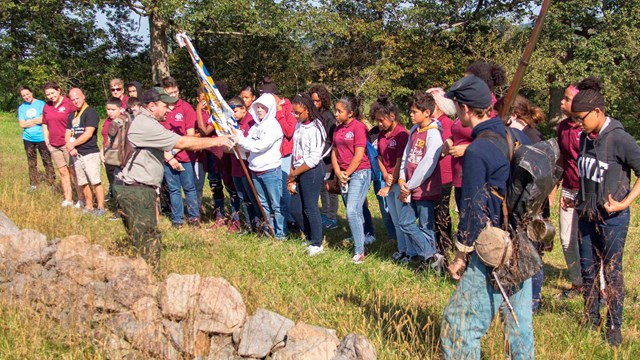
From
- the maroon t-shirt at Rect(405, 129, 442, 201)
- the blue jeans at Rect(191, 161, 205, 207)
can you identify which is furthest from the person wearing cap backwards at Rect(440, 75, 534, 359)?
the blue jeans at Rect(191, 161, 205, 207)

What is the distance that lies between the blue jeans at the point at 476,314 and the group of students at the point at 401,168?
0.50 ft

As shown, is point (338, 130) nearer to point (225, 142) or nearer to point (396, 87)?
point (225, 142)

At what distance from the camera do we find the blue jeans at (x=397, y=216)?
20.7ft

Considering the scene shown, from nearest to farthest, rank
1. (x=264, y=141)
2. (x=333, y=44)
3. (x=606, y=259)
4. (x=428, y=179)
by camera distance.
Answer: (x=606, y=259) < (x=428, y=179) < (x=264, y=141) < (x=333, y=44)

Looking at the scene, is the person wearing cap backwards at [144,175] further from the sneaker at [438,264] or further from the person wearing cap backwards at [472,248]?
the person wearing cap backwards at [472,248]

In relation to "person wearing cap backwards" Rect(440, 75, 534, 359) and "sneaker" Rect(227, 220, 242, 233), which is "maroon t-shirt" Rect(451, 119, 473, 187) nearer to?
"person wearing cap backwards" Rect(440, 75, 534, 359)

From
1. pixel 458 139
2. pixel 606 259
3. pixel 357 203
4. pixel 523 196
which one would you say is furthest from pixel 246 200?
pixel 523 196

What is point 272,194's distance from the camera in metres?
7.08

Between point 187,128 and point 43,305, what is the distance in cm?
405

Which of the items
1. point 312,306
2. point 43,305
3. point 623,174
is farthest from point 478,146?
point 43,305

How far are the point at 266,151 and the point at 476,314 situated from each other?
13.7 feet

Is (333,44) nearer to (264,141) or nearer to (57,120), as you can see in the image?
(57,120)

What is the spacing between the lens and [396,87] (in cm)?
2609

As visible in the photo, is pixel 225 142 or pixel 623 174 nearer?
pixel 623 174
